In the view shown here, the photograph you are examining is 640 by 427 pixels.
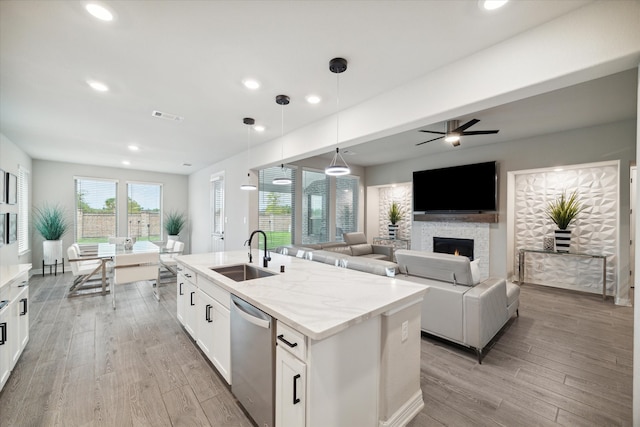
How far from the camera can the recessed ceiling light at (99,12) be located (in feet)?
5.26

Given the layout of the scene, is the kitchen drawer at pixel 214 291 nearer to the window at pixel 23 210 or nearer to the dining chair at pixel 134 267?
the dining chair at pixel 134 267

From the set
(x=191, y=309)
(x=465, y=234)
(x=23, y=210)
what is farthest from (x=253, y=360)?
(x=23, y=210)

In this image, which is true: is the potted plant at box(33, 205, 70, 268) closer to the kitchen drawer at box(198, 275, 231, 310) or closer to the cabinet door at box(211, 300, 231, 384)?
the kitchen drawer at box(198, 275, 231, 310)

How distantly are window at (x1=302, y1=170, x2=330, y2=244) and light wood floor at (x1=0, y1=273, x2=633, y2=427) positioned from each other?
149 inches

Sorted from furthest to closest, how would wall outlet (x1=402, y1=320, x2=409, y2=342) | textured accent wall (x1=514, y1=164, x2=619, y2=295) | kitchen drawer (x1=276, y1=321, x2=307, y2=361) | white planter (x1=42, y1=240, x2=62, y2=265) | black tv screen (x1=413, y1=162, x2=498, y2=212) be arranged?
white planter (x1=42, y1=240, x2=62, y2=265)
black tv screen (x1=413, y1=162, x2=498, y2=212)
textured accent wall (x1=514, y1=164, x2=619, y2=295)
wall outlet (x1=402, y1=320, x2=409, y2=342)
kitchen drawer (x1=276, y1=321, x2=307, y2=361)

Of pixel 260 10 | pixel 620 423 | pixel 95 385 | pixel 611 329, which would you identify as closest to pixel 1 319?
pixel 95 385

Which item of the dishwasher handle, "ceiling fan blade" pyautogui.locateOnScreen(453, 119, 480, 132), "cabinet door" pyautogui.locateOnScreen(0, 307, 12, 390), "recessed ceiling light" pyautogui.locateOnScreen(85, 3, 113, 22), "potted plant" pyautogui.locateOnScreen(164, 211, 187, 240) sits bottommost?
"cabinet door" pyautogui.locateOnScreen(0, 307, 12, 390)

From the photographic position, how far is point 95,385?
212 centimetres

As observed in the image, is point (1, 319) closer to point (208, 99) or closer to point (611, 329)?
point (208, 99)

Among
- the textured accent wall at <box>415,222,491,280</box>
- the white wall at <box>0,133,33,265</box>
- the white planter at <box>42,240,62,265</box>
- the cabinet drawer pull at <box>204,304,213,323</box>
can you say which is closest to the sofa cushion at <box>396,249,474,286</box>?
the cabinet drawer pull at <box>204,304,213,323</box>

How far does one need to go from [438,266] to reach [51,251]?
25.1 ft

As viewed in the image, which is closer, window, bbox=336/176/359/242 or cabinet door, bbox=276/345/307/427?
cabinet door, bbox=276/345/307/427

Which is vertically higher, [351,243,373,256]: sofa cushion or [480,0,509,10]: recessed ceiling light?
[480,0,509,10]: recessed ceiling light

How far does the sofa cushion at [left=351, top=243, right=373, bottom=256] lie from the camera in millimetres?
6039
